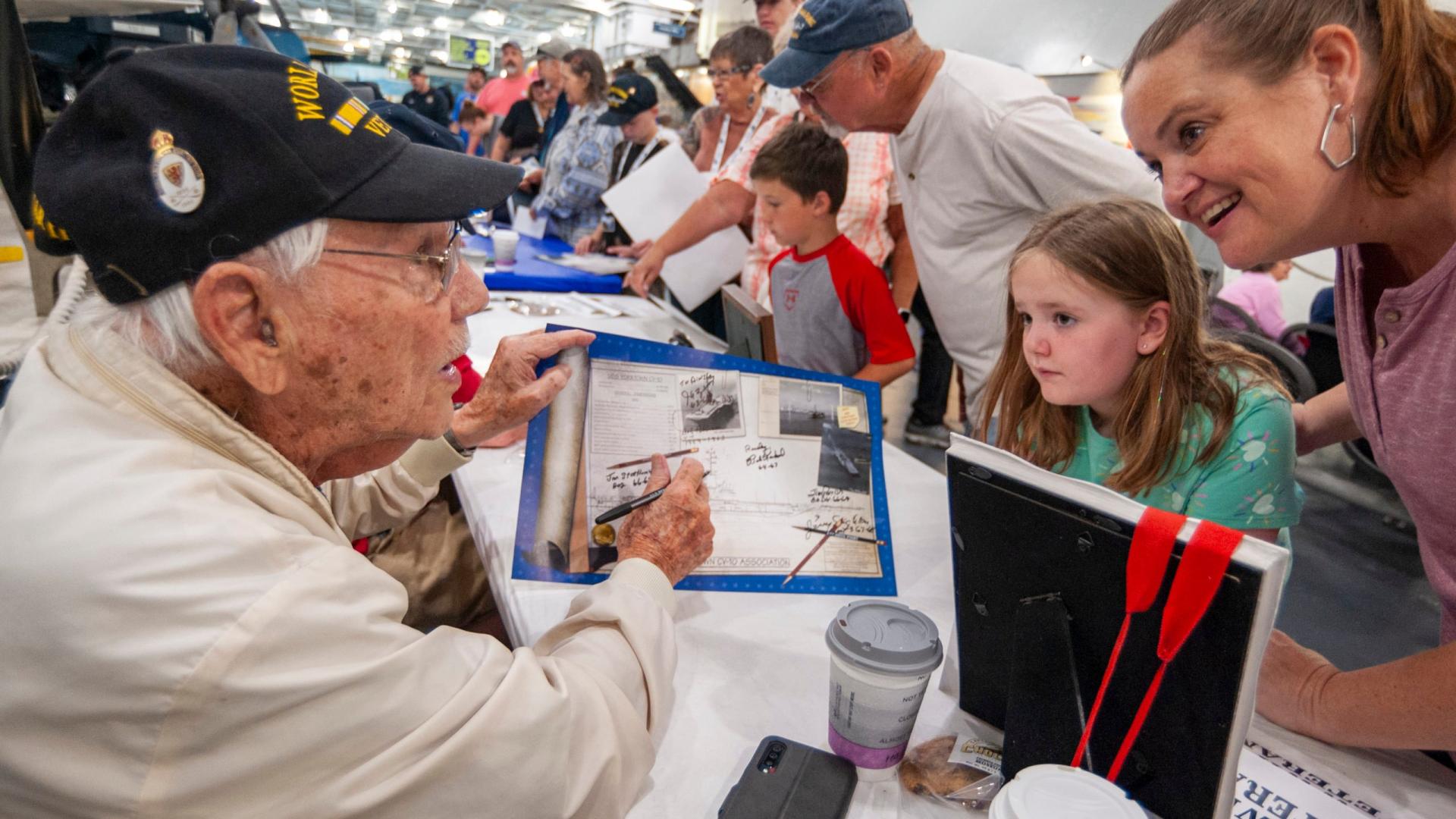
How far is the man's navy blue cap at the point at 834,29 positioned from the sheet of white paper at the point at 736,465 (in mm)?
1095

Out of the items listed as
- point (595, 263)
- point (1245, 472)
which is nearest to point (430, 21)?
point (595, 263)

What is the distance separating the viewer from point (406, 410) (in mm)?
880

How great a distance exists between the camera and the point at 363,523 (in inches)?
56.1

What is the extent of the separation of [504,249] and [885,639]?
3111 mm

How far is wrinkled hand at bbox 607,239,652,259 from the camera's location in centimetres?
372

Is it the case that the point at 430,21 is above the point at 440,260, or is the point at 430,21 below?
above

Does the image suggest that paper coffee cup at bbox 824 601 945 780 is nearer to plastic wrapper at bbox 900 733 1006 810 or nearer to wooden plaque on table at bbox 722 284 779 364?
plastic wrapper at bbox 900 733 1006 810

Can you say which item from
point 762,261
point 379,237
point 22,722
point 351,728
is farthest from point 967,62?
point 22,722

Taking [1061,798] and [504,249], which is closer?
[1061,798]

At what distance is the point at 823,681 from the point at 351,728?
625mm

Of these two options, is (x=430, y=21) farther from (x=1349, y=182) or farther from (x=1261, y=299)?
(x=1349, y=182)

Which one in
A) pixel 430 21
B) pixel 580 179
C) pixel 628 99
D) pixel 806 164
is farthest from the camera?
pixel 430 21

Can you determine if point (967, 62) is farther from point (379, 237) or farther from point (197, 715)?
point (197, 715)

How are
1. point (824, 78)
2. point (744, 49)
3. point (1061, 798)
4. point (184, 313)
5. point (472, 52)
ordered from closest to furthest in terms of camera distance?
point (1061, 798)
point (184, 313)
point (824, 78)
point (744, 49)
point (472, 52)
